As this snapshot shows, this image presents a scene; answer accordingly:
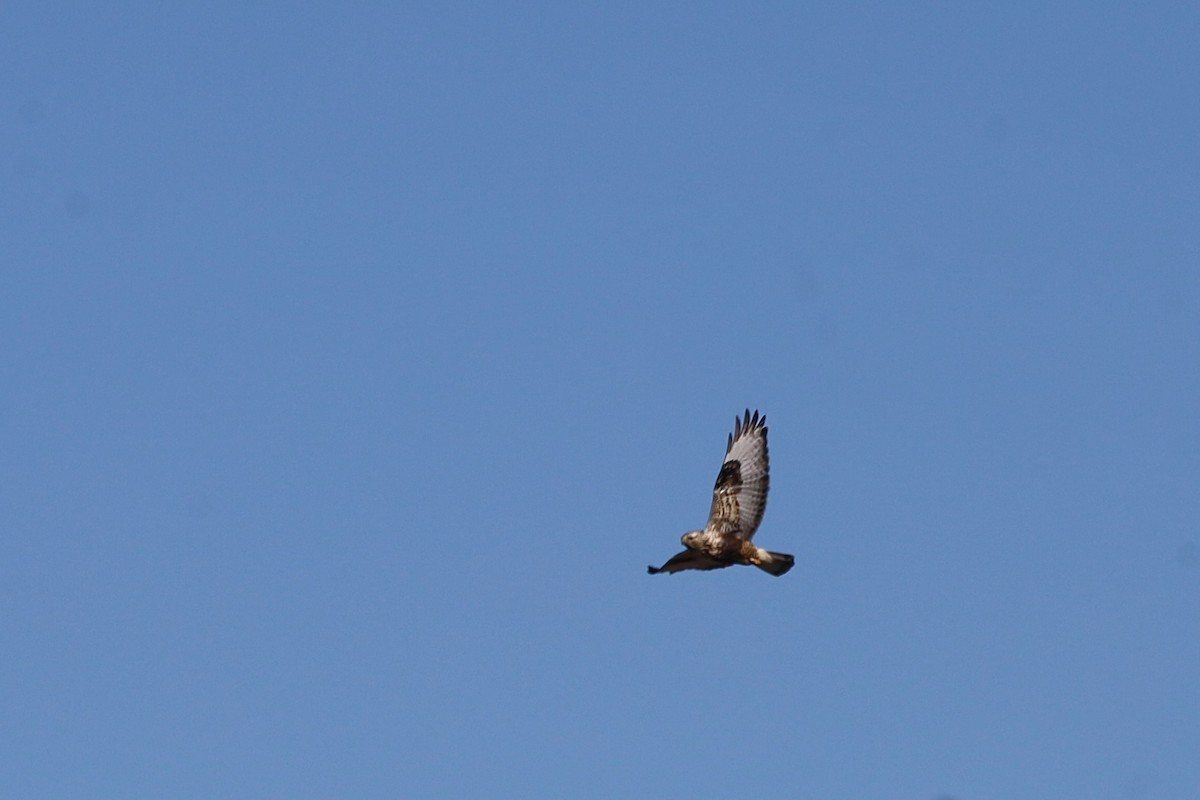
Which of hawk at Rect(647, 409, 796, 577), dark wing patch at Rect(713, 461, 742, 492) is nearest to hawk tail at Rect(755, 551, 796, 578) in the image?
hawk at Rect(647, 409, 796, 577)

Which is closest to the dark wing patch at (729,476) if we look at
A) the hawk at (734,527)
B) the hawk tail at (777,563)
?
the hawk at (734,527)

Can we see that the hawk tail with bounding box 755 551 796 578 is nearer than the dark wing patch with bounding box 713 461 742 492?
Yes

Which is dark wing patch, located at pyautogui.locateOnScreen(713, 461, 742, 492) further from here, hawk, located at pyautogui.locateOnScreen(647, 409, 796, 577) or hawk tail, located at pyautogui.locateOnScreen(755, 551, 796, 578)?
hawk tail, located at pyautogui.locateOnScreen(755, 551, 796, 578)

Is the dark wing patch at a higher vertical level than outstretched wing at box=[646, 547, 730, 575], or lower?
higher

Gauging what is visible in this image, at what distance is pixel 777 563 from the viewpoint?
26656 mm

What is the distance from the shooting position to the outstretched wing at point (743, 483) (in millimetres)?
27375

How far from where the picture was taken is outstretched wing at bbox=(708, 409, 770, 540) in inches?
1078

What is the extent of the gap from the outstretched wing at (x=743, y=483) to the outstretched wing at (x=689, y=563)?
0.52 metres

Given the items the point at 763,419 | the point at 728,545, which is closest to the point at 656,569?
the point at 728,545

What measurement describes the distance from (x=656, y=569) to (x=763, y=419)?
3.90 meters

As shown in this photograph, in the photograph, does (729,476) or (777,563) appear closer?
(777,563)

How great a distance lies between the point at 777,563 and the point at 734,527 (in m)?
1.06

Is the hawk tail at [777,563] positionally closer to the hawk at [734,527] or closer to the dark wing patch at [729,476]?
the hawk at [734,527]

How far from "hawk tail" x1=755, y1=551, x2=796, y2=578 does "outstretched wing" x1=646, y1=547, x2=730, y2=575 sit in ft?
2.56
